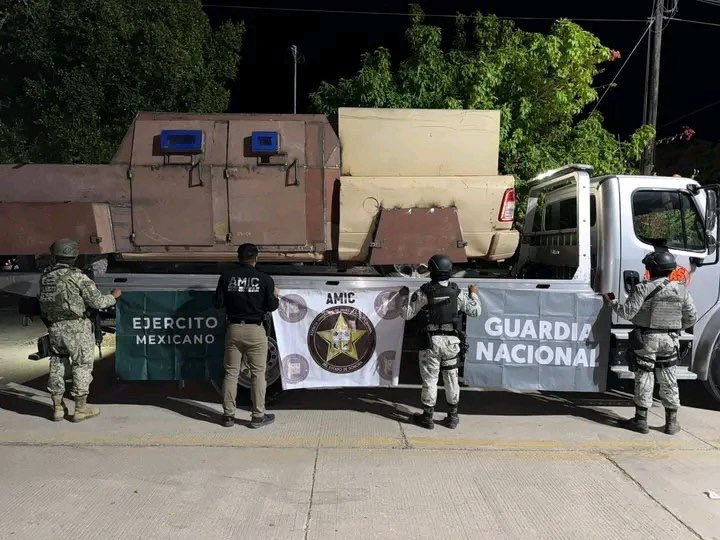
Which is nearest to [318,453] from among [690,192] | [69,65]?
[690,192]

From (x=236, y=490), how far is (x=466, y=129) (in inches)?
161

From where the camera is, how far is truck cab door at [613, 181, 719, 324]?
5.67 metres

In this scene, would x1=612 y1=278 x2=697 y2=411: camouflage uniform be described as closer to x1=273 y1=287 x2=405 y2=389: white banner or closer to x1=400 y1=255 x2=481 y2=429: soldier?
x1=400 y1=255 x2=481 y2=429: soldier

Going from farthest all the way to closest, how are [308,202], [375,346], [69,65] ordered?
[69,65] < [308,202] < [375,346]

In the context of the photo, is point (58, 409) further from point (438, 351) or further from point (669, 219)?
point (669, 219)

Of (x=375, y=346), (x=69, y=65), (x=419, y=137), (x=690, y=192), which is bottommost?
(x=375, y=346)

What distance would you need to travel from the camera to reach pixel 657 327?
5113 mm

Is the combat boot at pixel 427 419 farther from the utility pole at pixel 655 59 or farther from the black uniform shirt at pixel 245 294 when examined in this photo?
the utility pole at pixel 655 59

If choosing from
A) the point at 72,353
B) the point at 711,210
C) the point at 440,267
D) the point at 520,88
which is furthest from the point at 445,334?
the point at 520,88

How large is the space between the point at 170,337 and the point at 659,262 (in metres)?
4.51

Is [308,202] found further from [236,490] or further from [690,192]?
[690,192]

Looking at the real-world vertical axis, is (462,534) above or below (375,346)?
below

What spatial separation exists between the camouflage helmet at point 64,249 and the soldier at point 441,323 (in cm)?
298

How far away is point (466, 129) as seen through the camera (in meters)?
5.99
